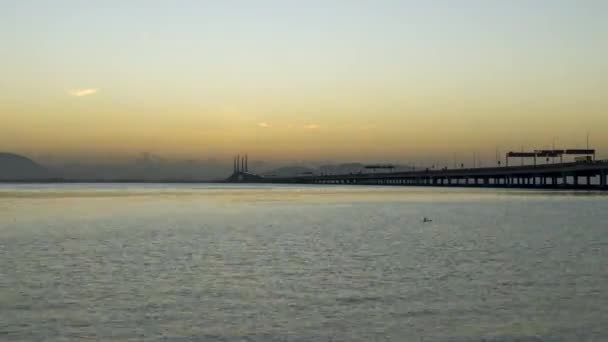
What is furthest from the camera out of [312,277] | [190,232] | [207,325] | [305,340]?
[190,232]

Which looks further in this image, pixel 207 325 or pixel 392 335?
pixel 207 325

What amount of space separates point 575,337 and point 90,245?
106 feet

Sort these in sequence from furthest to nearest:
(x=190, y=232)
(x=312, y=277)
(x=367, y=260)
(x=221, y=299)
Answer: (x=190, y=232) < (x=367, y=260) < (x=312, y=277) < (x=221, y=299)

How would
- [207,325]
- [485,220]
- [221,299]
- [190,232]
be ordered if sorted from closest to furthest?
[207,325], [221,299], [190,232], [485,220]

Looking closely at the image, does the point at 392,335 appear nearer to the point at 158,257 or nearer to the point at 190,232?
the point at 158,257

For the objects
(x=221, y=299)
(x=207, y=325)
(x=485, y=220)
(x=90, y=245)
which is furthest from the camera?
(x=485, y=220)

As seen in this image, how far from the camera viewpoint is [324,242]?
46.5 meters

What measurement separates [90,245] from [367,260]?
1787 cm

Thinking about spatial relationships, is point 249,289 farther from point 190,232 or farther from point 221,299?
point 190,232

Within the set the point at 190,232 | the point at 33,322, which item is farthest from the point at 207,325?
the point at 190,232

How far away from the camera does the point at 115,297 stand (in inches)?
952

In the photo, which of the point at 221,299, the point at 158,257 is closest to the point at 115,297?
the point at 221,299

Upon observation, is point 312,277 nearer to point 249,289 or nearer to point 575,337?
point 249,289

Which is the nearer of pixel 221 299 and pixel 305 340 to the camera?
pixel 305 340
